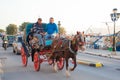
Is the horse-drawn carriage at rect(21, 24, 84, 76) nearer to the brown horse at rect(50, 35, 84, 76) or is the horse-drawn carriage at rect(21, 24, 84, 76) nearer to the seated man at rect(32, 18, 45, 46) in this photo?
the brown horse at rect(50, 35, 84, 76)

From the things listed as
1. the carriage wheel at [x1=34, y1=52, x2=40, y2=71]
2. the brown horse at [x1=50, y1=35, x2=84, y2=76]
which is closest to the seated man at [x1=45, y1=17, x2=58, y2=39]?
the carriage wheel at [x1=34, y1=52, x2=40, y2=71]

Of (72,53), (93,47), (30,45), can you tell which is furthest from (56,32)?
(93,47)

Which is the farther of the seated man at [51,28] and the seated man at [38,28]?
the seated man at [38,28]

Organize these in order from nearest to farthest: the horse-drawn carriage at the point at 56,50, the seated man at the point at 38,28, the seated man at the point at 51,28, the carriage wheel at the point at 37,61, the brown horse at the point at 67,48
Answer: the brown horse at the point at 67,48, the horse-drawn carriage at the point at 56,50, the carriage wheel at the point at 37,61, the seated man at the point at 51,28, the seated man at the point at 38,28

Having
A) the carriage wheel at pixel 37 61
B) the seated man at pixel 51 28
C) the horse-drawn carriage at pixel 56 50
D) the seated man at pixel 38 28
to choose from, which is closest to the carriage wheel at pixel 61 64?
the horse-drawn carriage at pixel 56 50

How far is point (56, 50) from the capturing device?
12.9 metres

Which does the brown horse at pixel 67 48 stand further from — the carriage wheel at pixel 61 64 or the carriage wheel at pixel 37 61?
the carriage wheel at pixel 37 61

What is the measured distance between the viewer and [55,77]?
11672 mm

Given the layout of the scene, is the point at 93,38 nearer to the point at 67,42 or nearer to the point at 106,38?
the point at 106,38

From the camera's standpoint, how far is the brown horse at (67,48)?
1176cm

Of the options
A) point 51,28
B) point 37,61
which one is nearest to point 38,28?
point 51,28

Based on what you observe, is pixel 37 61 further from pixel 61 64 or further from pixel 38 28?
pixel 38 28

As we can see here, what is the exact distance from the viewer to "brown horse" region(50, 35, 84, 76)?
1176cm

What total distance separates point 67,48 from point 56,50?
2.87ft
